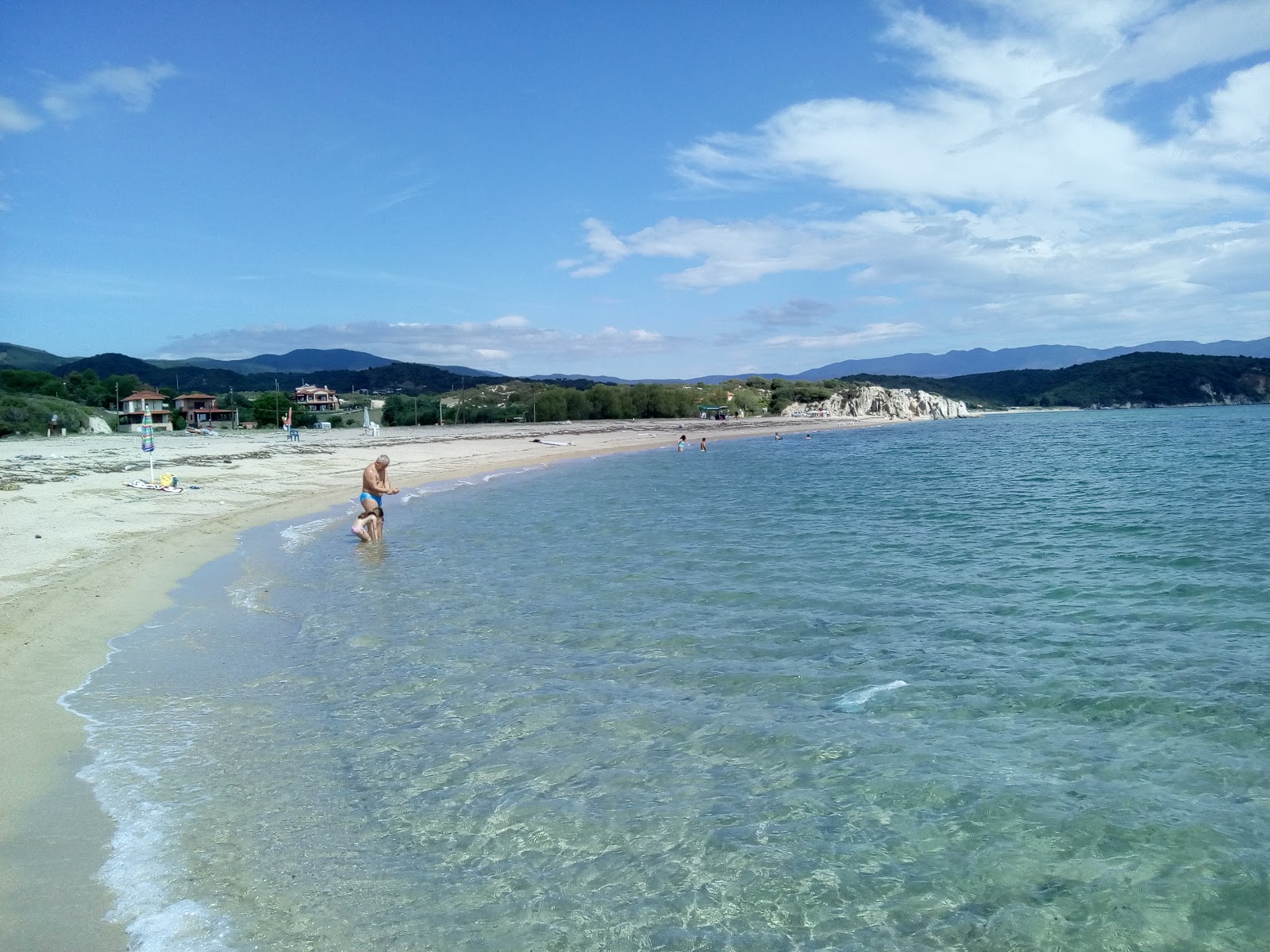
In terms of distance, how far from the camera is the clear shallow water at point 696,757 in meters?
4.29

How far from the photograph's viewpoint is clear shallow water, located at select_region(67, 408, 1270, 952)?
14.1 feet

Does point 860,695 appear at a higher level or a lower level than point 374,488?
lower

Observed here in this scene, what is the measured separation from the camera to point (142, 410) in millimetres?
79188

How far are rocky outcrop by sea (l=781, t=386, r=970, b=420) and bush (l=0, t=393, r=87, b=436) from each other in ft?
343

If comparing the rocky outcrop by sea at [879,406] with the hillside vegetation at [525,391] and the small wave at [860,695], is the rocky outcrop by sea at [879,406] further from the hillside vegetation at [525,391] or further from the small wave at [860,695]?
the small wave at [860,695]

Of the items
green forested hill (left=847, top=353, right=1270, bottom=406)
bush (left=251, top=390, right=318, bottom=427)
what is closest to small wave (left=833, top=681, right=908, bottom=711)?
bush (left=251, top=390, right=318, bottom=427)

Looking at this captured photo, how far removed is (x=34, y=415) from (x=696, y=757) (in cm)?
5661

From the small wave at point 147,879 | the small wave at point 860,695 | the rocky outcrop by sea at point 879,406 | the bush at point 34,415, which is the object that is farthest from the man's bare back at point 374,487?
the rocky outcrop by sea at point 879,406

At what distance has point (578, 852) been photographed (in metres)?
4.91

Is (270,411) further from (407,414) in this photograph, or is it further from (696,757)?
(696,757)

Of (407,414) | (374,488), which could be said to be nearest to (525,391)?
(407,414)

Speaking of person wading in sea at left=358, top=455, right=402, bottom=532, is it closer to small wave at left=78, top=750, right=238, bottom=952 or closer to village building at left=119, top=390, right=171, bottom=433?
small wave at left=78, top=750, right=238, bottom=952

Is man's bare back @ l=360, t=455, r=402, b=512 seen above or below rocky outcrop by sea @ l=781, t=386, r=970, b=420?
below

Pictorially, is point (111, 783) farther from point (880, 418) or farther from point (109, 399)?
point (880, 418)
